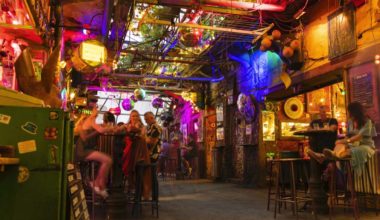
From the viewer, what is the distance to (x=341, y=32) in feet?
21.7

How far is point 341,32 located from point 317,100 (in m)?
4.33

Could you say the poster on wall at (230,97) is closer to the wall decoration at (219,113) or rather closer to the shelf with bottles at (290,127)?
the wall decoration at (219,113)

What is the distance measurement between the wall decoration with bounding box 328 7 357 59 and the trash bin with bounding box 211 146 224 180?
6.25 metres

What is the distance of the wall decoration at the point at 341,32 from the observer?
21.0 feet

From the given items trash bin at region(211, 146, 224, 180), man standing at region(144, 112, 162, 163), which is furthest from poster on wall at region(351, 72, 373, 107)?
trash bin at region(211, 146, 224, 180)

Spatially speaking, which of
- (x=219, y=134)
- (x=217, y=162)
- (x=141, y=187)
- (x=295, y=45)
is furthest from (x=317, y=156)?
(x=219, y=134)

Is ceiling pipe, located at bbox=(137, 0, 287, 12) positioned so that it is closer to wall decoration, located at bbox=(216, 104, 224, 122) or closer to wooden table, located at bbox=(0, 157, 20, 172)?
wooden table, located at bbox=(0, 157, 20, 172)

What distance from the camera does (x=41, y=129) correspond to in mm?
2221

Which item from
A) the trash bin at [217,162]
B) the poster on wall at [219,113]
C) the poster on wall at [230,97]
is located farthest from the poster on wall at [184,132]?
the poster on wall at [230,97]

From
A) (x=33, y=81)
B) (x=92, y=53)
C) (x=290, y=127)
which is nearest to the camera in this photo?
(x=33, y=81)

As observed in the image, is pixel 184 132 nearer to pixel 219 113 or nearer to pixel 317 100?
pixel 219 113

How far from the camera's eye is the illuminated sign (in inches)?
272

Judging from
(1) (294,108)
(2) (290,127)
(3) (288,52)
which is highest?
(3) (288,52)

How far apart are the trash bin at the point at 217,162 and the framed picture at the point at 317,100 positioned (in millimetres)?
3409
